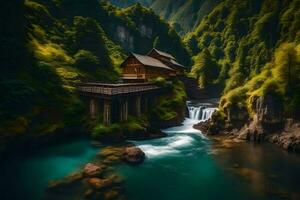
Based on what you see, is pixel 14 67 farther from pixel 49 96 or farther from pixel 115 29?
pixel 115 29

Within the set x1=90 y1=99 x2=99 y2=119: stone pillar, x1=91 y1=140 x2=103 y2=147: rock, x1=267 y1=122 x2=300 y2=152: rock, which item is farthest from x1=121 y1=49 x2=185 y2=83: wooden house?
x1=267 y1=122 x2=300 y2=152: rock

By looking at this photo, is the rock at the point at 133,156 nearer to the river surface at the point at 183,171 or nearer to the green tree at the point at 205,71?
the river surface at the point at 183,171

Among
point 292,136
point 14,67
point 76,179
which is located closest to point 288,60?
point 292,136

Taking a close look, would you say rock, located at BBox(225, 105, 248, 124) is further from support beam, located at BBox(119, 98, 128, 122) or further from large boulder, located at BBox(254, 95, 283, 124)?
support beam, located at BBox(119, 98, 128, 122)

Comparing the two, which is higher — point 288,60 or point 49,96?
point 288,60

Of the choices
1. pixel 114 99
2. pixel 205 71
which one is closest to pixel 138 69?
pixel 114 99

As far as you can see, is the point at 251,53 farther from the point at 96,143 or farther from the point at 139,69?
the point at 96,143
